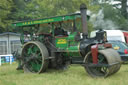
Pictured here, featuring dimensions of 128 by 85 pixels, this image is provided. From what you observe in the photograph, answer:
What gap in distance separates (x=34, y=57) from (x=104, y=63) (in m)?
2.63

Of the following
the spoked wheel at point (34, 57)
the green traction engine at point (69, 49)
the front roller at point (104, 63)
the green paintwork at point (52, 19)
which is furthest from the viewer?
the spoked wheel at point (34, 57)

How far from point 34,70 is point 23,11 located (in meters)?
16.6

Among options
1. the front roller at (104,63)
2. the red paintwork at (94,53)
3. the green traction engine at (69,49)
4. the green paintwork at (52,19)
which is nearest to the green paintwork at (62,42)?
the green traction engine at (69,49)

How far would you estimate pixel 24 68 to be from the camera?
7.20 metres

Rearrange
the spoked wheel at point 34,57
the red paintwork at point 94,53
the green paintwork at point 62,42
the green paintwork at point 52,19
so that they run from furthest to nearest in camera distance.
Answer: the spoked wheel at point 34,57, the green paintwork at point 62,42, the green paintwork at point 52,19, the red paintwork at point 94,53

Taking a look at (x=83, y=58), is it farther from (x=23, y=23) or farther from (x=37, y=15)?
(x=37, y=15)

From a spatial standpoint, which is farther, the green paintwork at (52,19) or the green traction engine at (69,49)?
the green paintwork at (52,19)

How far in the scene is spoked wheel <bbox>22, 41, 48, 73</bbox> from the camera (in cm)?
668

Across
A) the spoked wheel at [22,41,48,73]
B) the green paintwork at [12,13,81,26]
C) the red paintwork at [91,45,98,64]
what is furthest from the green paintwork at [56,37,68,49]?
the red paintwork at [91,45,98,64]

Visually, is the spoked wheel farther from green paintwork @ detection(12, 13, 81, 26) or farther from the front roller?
the front roller

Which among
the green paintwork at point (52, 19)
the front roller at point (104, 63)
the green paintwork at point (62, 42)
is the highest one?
the green paintwork at point (52, 19)

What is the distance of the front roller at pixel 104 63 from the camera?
532cm

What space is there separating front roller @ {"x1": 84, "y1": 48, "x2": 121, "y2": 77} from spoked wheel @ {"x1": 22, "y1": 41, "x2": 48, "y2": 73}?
5.43 feet

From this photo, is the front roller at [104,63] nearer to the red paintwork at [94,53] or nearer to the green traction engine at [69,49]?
the green traction engine at [69,49]
